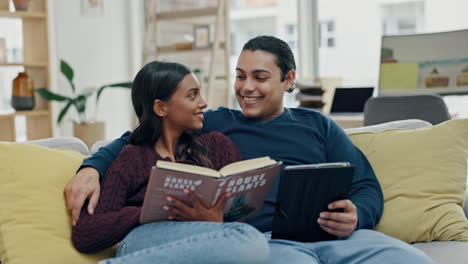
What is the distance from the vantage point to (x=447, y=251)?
62.9 inches

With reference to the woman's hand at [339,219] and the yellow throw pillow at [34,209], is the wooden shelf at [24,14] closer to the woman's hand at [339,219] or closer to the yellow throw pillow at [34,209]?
the yellow throw pillow at [34,209]

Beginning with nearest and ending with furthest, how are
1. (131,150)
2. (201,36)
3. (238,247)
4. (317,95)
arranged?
(238,247), (131,150), (317,95), (201,36)

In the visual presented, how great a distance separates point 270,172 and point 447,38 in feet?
6.32

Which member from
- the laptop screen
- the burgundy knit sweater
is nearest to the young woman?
the burgundy knit sweater

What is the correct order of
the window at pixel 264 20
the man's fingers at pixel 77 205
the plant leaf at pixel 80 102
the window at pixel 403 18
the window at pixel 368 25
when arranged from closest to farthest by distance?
the man's fingers at pixel 77 205, the plant leaf at pixel 80 102, the window at pixel 368 25, the window at pixel 403 18, the window at pixel 264 20

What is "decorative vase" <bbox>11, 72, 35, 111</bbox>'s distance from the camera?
3.97 metres

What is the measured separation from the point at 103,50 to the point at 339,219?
3.88 metres

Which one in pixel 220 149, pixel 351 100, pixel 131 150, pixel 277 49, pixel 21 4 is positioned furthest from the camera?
pixel 21 4

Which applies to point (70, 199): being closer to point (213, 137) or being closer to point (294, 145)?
point (213, 137)

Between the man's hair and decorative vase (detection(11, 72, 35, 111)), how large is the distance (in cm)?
265

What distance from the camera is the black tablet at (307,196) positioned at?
4.46ft

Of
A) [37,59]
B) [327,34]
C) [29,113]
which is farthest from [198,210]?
[327,34]

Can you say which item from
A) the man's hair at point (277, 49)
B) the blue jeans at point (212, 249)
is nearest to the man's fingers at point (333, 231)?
the blue jeans at point (212, 249)

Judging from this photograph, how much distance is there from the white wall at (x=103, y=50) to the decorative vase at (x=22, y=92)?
27 cm
